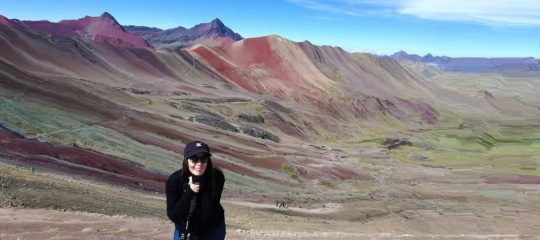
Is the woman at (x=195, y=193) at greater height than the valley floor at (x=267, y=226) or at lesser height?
greater

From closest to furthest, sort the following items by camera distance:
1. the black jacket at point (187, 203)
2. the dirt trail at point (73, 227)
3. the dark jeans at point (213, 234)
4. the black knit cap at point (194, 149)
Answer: the black knit cap at point (194, 149), the black jacket at point (187, 203), the dark jeans at point (213, 234), the dirt trail at point (73, 227)

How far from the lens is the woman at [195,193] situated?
7.36m

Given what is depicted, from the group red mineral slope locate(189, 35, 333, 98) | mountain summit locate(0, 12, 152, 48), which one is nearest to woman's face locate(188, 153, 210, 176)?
red mineral slope locate(189, 35, 333, 98)

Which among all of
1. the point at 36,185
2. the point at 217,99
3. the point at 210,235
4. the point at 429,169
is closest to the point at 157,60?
the point at 217,99

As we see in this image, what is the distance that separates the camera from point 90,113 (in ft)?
176

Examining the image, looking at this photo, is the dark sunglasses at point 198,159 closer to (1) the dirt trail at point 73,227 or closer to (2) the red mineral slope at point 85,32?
(1) the dirt trail at point 73,227

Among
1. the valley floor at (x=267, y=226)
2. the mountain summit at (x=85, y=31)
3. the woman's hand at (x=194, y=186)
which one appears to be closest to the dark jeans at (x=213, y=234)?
the woman's hand at (x=194, y=186)

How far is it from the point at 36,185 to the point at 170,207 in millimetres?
17295

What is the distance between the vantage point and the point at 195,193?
7.41 m

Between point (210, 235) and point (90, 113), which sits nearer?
point (210, 235)

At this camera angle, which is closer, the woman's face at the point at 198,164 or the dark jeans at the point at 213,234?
the woman's face at the point at 198,164

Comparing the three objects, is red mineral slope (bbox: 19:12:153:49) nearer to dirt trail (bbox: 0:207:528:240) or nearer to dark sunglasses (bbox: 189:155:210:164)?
dirt trail (bbox: 0:207:528:240)

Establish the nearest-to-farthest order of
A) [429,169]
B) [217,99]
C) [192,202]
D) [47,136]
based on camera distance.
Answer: [192,202] < [47,136] < [429,169] < [217,99]

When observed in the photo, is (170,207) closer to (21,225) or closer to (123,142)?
(21,225)
